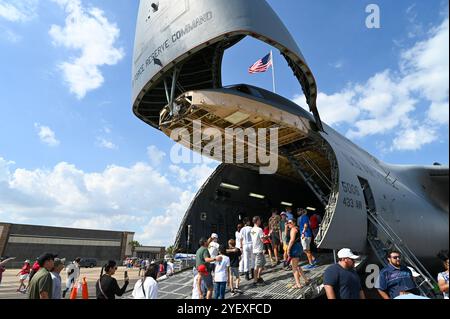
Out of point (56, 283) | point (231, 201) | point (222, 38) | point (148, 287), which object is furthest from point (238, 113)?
point (231, 201)

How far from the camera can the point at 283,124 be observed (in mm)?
9883

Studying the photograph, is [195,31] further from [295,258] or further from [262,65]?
[295,258]

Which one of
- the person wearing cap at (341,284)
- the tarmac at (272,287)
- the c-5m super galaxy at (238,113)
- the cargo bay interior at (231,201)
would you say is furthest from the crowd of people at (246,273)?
the cargo bay interior at (231,201)

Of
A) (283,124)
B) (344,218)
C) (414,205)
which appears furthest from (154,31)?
(414,205)

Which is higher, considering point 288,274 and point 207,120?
point 207,120

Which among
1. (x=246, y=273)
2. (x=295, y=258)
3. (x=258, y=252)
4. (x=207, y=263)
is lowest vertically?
(x=246, y=273)

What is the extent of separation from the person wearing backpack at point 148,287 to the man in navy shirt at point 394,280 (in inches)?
154

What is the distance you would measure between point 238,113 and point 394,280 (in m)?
5.96

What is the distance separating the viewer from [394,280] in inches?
193

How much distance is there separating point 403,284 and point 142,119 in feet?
30.3

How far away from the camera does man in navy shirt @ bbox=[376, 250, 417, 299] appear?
15.9 ft

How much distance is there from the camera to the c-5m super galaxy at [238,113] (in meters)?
7.95
